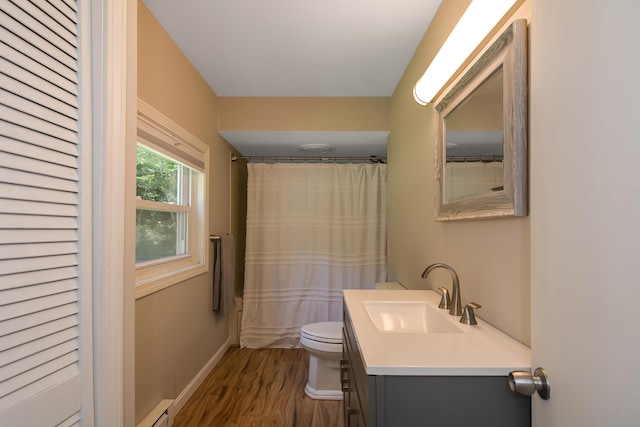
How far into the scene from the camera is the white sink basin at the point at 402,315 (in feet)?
4.55

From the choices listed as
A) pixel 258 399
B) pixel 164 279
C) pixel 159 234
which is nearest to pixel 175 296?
pixel 164 279

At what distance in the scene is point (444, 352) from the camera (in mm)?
889

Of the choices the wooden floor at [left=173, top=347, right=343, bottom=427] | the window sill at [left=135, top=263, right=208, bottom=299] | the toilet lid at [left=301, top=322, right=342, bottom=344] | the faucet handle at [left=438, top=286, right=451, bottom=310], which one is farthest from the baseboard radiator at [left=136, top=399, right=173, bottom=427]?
the faucet handle at [left=438, top=286, right=451, bottom=310]

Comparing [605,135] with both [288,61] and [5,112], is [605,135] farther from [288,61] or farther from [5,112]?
[288,61]

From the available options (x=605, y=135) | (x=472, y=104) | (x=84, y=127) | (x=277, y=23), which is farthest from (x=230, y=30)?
(x=605, y=135)

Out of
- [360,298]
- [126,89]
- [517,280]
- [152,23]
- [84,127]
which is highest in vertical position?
[152,23]

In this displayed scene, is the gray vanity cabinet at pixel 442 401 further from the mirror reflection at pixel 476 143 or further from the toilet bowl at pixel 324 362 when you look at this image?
the toilet bowl at pixel 324 362

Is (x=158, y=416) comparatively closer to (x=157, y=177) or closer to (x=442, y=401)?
(x=157, y=177)

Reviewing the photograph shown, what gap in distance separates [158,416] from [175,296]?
25.3 inches

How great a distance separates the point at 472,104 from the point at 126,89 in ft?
4.05

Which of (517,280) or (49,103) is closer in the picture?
(49,103)

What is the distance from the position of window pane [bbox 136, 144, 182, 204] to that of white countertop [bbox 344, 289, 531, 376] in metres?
1.48

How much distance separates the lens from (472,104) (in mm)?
1239

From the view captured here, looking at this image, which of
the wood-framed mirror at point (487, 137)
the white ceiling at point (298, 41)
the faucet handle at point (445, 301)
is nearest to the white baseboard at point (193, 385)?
the faucet handle at point (445, 301)
